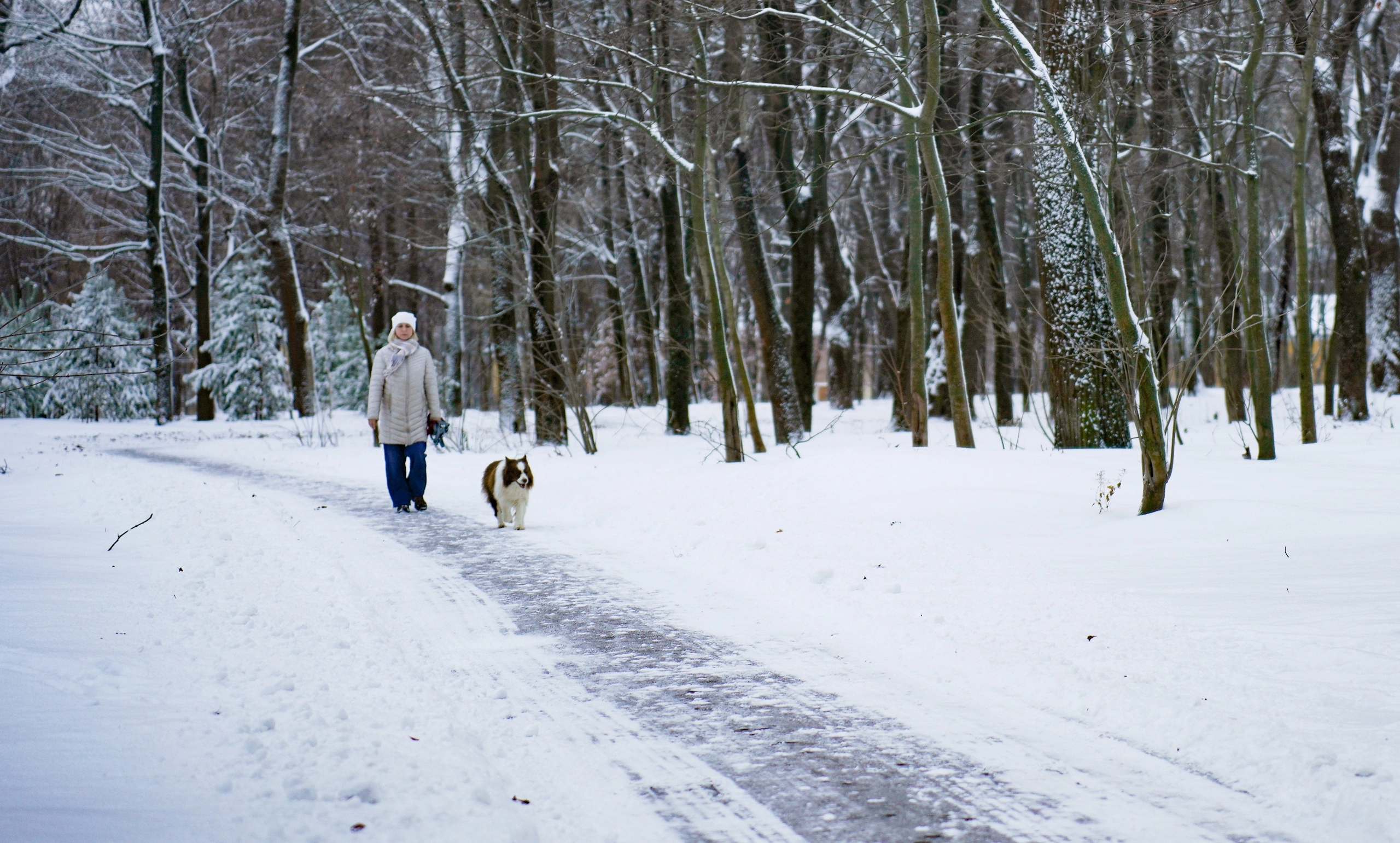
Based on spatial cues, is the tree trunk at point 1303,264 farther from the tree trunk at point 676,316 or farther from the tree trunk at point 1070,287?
the tree trunk at point 676,316

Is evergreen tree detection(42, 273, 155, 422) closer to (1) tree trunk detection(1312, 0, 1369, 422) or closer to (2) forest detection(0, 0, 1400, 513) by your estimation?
(2) forest detection(0, 0, 1400, 513)


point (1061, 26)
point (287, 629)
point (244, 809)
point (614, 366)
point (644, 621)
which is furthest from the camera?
point (614, 366)

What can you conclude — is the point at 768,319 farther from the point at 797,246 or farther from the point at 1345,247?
the point at 1345,247

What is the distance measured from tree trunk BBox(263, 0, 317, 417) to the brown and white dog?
61.6ft

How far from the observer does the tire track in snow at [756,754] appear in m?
3.14

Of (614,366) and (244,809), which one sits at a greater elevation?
(614,366)

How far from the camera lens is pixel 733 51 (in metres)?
13.7

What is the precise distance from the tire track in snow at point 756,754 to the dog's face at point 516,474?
3336 mm

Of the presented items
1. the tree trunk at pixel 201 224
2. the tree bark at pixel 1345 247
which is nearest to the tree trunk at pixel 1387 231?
the tree bark at pixel 1345 247

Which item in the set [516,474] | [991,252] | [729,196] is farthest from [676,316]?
[516,474]

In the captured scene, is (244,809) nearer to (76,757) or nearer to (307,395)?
(76,757)

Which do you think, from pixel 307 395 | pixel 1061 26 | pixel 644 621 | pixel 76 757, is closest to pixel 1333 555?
pixel 644 621

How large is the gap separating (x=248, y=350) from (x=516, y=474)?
93.1 feet

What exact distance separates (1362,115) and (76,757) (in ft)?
82.0
